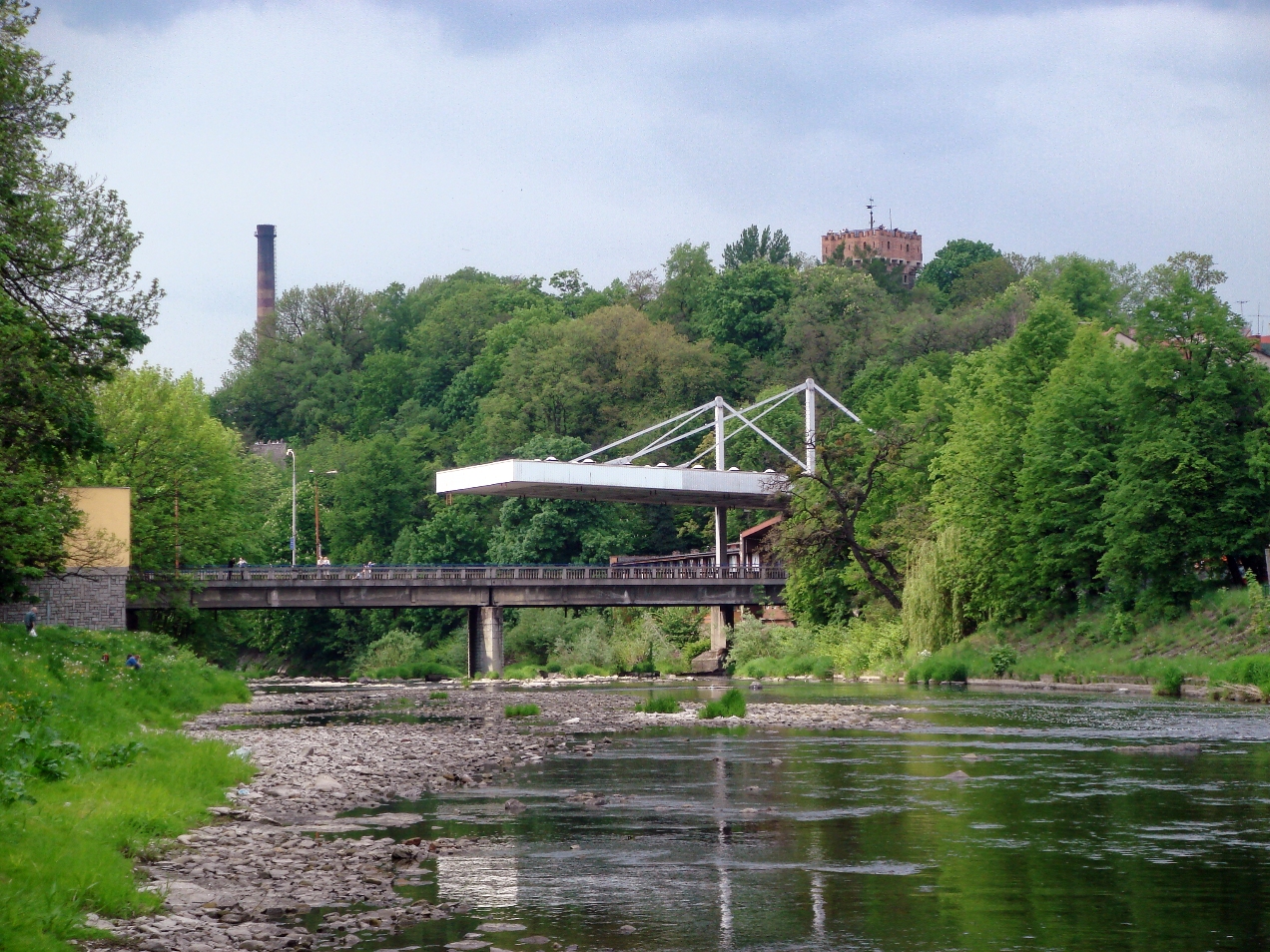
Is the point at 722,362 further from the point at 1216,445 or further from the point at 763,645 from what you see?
the point at 1216,445

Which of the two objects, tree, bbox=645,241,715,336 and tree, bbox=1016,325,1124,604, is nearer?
tree, bbox=1016,325,1124,604

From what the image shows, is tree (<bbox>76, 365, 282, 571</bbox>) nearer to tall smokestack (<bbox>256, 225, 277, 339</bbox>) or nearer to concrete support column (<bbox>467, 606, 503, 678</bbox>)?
concrete support column (<bbox>467, 606, 503, 678</bbox>)

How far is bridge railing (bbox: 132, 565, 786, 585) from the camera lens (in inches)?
2894

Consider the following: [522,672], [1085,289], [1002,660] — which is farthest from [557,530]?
[1002,660]

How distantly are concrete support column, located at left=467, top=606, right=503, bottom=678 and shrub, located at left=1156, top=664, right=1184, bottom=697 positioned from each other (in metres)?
43.4

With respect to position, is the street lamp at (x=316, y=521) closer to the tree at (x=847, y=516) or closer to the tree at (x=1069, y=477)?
the tree at (x=847, y=516)

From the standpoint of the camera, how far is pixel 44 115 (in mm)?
28547

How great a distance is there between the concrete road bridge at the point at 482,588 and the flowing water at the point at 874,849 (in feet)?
166

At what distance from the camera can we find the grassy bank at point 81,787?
431 inches

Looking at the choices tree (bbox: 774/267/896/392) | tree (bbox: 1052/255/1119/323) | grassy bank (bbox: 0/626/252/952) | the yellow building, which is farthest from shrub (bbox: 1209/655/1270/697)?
tree (bbox: 774/267/896/392)

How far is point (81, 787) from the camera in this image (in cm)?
1584

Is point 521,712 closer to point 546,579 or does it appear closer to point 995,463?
point 995,463

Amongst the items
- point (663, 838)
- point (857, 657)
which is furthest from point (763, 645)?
point (663, 838)

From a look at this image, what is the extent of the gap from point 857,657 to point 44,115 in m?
42.0
